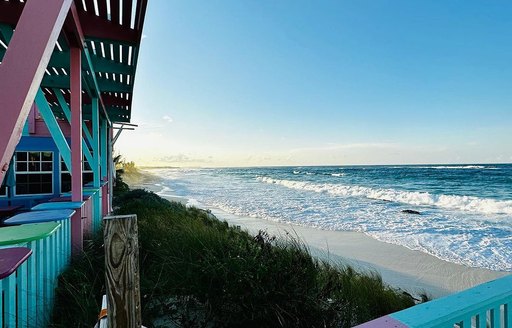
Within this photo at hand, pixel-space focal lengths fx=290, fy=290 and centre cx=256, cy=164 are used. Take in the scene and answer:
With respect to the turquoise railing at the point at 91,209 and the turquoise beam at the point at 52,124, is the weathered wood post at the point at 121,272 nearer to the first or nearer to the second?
the turquoise beam at the point at 52,124

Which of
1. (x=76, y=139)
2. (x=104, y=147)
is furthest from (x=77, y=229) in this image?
(x=104, y=147)

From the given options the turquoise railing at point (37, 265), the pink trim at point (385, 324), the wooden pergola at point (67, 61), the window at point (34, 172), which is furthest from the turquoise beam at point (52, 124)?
the window at point (34, 172)

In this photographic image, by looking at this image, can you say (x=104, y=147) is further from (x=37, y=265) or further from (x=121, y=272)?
(x=121, y=272)

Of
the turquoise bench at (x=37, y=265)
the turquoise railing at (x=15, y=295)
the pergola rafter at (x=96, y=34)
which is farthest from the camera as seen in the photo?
the pergola rafter at (x=96, y=34)

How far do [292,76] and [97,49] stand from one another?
47.3 ft

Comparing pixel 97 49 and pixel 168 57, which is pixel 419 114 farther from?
pixel 97 49

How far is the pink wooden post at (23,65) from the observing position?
1.15 m

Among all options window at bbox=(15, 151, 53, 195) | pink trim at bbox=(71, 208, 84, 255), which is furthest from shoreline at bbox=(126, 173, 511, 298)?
window at bbox=(15, 151, 53, 195)

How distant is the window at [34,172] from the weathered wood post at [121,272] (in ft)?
28.9

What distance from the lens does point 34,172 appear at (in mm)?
7945

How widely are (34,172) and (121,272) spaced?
8.91 m

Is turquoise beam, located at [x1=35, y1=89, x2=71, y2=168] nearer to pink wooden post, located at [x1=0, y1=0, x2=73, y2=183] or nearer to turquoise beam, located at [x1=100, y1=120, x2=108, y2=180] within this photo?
pink wooden post, located at [x1=0, y1=0, x2=73, y2=183]

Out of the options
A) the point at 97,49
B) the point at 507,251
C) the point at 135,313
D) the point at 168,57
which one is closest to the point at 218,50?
the point at 168,57

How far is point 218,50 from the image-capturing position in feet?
43.1
